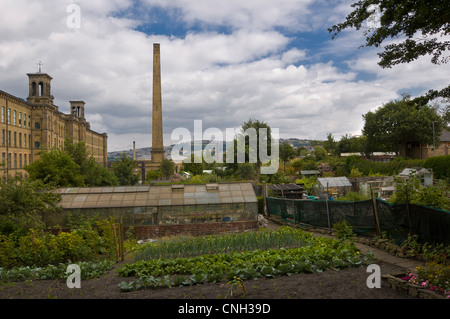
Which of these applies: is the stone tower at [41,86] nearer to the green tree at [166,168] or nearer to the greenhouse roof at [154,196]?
the green tree at [166,168]

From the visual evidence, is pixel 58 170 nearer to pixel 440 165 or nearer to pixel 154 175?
pixel 154 175

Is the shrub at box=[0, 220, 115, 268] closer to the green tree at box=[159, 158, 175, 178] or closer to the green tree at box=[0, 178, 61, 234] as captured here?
the green tree at box=[0, 178, 61, 234]

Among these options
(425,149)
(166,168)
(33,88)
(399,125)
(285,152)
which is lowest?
(166,168)

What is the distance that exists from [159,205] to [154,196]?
3.04ft

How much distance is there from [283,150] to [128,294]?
6681cm

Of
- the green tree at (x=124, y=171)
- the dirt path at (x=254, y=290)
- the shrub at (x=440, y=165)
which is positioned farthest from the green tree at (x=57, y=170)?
the shrub at (x=440, y=165)

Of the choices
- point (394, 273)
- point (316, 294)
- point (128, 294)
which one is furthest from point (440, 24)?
point (128, 294)

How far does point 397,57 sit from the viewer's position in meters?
10.2

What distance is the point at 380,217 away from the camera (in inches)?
496

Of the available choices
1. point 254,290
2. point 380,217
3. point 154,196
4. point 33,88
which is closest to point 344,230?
point 380,217

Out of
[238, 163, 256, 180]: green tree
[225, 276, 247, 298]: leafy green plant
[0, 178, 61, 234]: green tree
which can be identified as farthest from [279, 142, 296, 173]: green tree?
[225, 276, 247, 298]: leafy green plant

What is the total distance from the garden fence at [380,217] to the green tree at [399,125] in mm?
43108

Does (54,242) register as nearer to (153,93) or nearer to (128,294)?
(128,294)

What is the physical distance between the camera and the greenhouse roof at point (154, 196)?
62.9 ft
